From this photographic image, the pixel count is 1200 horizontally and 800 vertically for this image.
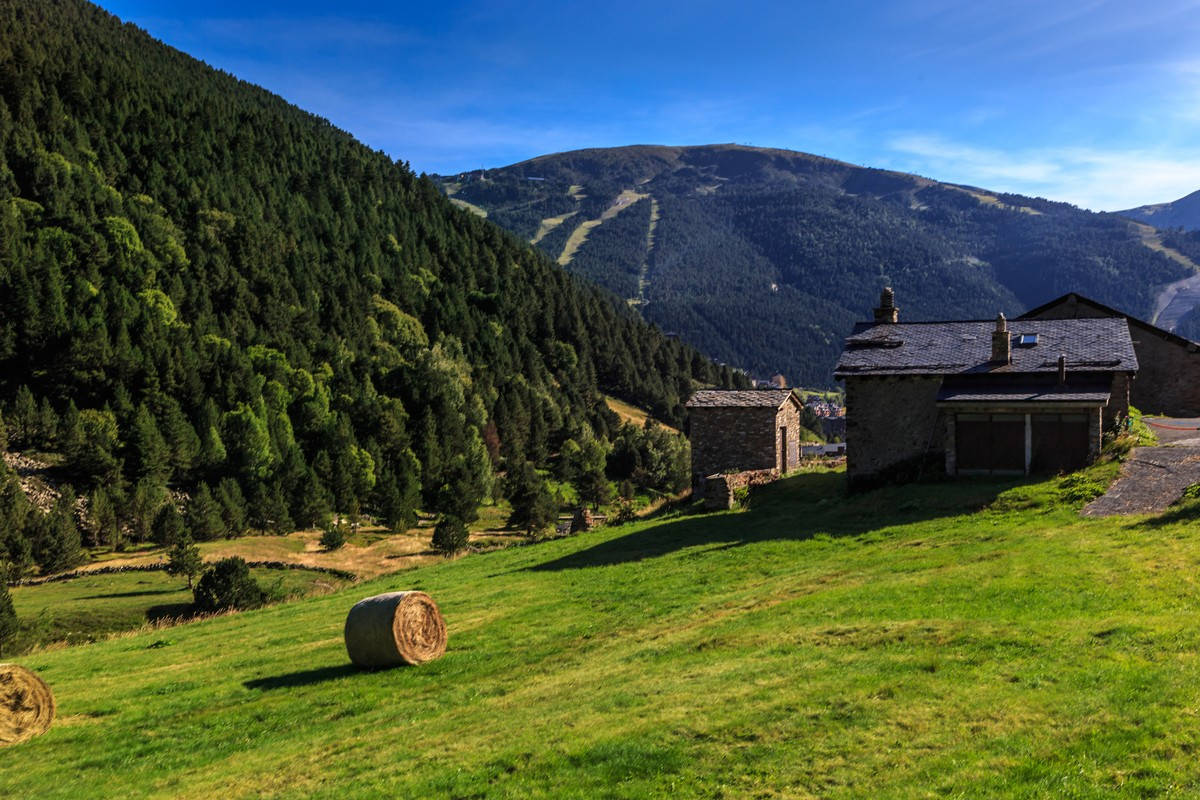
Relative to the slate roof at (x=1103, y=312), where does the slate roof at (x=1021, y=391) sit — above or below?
below

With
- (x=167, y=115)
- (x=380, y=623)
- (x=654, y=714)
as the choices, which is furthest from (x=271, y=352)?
(x=654, y=714)

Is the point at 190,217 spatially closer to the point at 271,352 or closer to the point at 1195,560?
the point at 271,352

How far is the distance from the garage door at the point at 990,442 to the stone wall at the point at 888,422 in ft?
4.51

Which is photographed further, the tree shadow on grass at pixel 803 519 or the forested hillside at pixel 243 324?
the forested hillside at pixel 243 324

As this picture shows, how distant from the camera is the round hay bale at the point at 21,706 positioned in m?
16.9

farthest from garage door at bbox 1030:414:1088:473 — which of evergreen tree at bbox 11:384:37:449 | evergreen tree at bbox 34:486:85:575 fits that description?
evergreen tree at bbox 11:384:37:449

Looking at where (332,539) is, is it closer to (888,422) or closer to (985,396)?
(888,422)

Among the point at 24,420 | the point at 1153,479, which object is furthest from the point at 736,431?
the point at 24,420

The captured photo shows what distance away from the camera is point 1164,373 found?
143 feet

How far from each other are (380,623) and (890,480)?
2291 cm

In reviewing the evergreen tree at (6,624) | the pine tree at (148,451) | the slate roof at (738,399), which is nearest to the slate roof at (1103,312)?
→ the slate roof at (738,399)

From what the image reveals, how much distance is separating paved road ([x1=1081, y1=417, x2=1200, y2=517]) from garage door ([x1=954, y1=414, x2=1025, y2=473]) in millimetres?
3808

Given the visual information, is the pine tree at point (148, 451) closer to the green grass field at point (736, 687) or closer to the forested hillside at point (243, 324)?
the forested hillside at point (243, 324)

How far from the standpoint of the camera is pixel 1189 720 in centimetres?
1027
